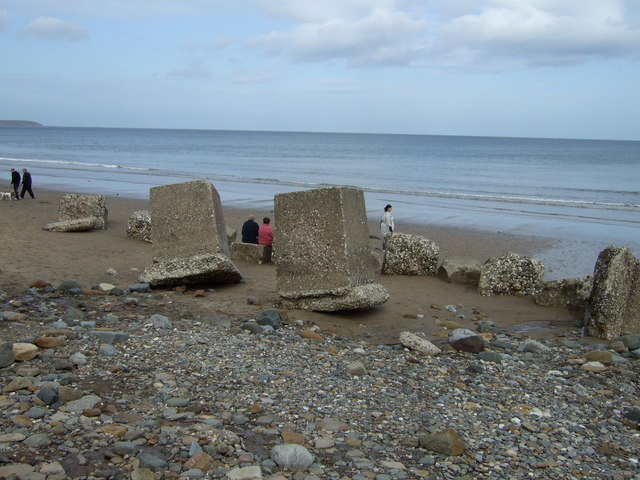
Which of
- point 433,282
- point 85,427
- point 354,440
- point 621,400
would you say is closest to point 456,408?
point 354,440

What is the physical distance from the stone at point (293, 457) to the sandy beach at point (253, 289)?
11.1 ft

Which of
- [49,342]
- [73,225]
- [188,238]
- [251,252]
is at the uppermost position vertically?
[188,238]

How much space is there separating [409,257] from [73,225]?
7.43 metres

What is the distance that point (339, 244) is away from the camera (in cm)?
848

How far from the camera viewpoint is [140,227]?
1417 cm

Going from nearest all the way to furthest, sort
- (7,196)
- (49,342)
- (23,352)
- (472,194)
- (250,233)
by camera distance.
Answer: (23,352), (49,342), (250,233), (7,196), (472,194)

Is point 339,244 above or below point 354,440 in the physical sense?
above

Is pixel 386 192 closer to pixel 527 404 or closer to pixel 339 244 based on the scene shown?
pixel 339 244

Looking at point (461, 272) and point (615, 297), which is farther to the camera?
point (461, 272)

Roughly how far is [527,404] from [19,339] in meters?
4.66

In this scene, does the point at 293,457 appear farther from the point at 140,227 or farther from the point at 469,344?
the point at 140,227

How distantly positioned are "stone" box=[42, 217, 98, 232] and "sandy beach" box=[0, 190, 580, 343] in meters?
0.22

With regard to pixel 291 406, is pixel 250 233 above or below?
above

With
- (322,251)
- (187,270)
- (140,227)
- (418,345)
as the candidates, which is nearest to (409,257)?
(322,251)
